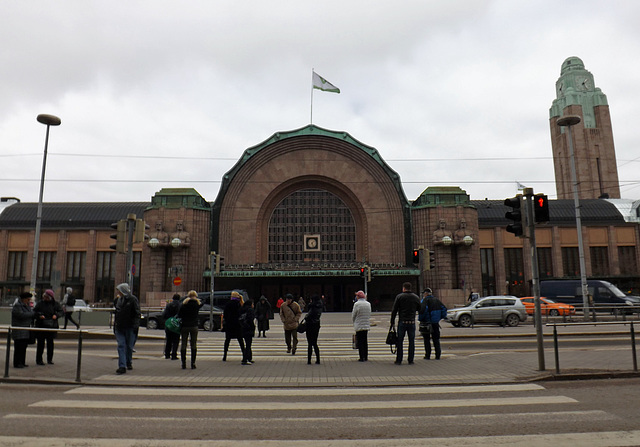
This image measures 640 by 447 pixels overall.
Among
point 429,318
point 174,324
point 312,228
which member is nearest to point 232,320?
point 174,324

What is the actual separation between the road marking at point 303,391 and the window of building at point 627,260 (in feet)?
175

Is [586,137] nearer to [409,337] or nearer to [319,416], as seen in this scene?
[409,337]

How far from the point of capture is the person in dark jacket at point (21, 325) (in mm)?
9536

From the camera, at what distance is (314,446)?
4.70 m

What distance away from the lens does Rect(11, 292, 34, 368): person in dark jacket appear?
9.54 m

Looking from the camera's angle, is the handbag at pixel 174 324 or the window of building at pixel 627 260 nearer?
the handbag at pixel 174 324

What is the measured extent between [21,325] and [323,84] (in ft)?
123

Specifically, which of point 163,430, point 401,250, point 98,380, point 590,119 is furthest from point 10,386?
point 590,119

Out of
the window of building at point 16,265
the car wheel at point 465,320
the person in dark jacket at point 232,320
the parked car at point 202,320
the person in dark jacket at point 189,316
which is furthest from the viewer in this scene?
the window of building at point 16,265

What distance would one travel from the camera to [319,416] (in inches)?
233

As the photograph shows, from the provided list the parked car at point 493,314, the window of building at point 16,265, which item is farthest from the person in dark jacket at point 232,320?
the window of building at point 16,265

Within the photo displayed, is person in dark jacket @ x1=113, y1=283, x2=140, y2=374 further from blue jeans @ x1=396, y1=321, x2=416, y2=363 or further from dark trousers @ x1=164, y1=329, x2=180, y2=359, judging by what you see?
blue jeans @ x1=396, y1=321, x2=416, y2=363

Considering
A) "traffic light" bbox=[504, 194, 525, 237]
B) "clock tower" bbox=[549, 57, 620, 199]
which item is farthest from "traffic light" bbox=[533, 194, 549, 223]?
"clock tower" bbox=[549, 57, 620, 199]

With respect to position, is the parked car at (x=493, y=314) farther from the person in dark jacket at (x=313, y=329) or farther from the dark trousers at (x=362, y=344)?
the person in dark jacket at (x=313, y=329)
